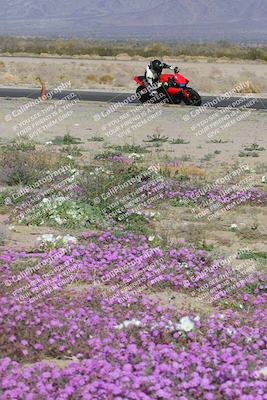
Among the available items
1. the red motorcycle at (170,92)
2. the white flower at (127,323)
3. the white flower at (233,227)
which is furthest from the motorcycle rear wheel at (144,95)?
the white flower at (127,323)

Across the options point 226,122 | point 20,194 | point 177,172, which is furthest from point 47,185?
point 226,122

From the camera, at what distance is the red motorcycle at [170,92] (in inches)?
1027

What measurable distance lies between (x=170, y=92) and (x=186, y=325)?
21194mm

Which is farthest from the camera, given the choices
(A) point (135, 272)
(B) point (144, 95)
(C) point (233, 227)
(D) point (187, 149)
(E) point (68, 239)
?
(B) point (144, 95)

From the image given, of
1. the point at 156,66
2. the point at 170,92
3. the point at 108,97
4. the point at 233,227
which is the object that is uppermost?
the point at 233,227

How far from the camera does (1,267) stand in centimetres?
788

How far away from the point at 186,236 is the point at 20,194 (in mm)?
3092

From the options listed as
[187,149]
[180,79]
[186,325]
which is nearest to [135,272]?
[186,325]

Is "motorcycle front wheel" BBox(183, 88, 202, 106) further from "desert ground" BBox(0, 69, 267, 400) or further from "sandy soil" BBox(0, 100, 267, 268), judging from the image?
"desert ground" BBox(0, 69, 267, 400)

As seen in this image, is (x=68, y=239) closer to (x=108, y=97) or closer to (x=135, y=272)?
(x=135, y=272)

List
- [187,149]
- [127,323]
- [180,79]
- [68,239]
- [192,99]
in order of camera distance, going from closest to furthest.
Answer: [127,323]
[68,239]
[187,149]
[180,79]
[192,99]

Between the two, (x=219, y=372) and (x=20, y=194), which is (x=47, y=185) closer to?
(x=20, y=194)

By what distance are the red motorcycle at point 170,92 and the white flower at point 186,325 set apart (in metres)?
20.1

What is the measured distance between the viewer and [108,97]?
108 feet
